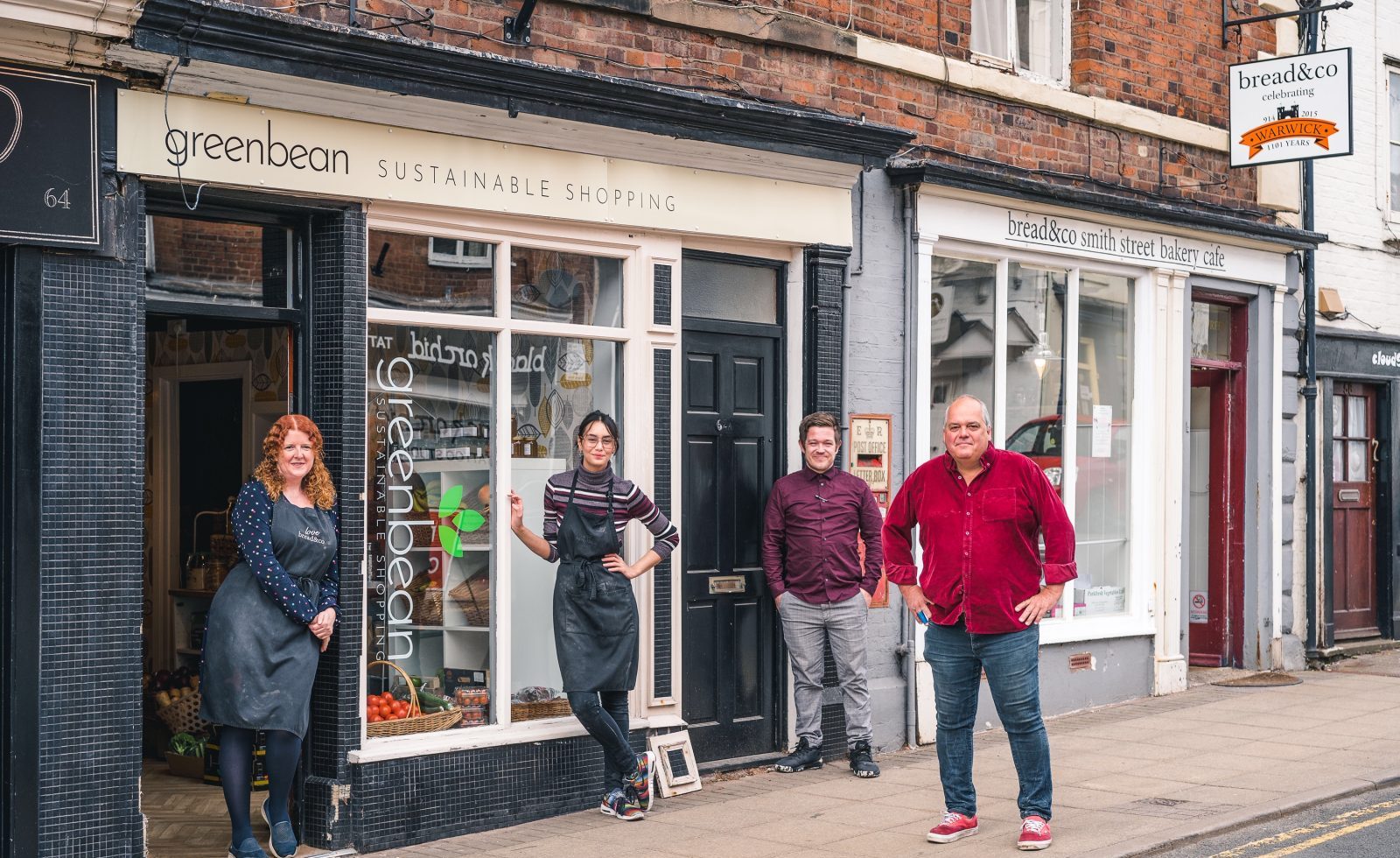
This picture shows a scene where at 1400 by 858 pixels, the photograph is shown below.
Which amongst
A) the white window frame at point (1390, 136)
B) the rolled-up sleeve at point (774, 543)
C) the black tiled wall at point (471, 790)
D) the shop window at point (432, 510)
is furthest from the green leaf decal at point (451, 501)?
the white window frame at point (1390, 136)

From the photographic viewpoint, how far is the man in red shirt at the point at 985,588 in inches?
276

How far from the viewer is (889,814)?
26.1ft

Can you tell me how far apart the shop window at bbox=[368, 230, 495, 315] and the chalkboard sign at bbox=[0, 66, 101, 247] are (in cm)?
151

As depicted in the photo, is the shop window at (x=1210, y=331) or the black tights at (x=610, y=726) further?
the shop window at (x=1210, y=331)

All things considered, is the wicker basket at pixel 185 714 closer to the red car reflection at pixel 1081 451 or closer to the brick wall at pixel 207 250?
the brick wall at pixel 207 250

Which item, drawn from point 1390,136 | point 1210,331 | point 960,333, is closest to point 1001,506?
point 960,333

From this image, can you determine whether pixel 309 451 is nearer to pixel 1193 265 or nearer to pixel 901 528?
pixel 901 528

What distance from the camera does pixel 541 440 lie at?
8.56m

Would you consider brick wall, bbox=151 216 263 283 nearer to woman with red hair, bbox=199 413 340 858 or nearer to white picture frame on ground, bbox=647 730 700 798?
woman with red hair, bbox=199 413 340 858

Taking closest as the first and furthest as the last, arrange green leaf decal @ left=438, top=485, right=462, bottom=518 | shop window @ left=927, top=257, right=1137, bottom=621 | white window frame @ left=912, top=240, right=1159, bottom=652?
green leaf decal @ left=438, top=485, right=462, bottom=518, white window frame @ left=912, top=240, right=1159, bottom=652, shop window @ left=927, top=257, right=1137, bottom=621

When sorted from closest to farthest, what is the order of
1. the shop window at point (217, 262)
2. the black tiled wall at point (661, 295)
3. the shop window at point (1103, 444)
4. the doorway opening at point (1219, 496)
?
the shop window at point (217, 262)
the black tiled wall at point (661, 295)
the shop window at point (1103, 444)
the doorway opening at point (1219, 496)

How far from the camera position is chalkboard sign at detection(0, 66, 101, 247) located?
247 inches

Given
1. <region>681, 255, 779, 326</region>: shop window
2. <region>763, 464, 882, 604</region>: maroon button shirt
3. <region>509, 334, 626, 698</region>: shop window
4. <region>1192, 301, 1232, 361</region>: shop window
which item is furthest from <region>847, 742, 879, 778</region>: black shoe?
<region>1192, 301, 1232, 361</region>: shop window

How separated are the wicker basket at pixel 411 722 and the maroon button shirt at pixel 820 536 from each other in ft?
6.91
